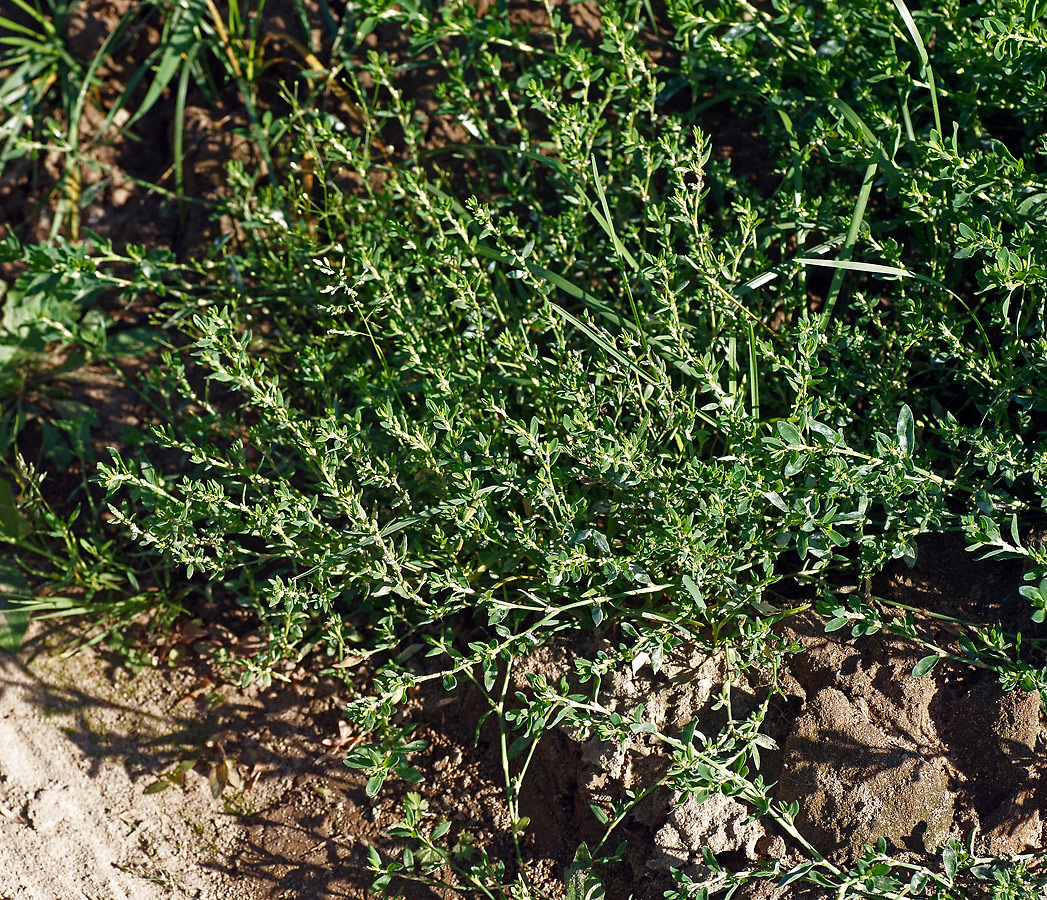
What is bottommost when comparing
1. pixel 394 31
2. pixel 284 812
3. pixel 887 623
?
pixel 284 812

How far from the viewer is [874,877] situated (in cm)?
192

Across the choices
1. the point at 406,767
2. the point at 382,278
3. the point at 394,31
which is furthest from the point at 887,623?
the point at 394,31

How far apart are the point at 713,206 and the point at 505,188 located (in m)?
0.68

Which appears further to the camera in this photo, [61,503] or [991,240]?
[61,503]

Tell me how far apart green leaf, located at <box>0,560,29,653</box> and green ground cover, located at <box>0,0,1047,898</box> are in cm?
1

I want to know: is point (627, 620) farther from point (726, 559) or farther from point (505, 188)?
point (505, 188)

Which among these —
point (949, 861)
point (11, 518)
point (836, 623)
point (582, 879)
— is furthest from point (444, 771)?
point (11, 518)

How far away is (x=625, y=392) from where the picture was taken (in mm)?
2182

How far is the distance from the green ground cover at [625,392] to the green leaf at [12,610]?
0.01m

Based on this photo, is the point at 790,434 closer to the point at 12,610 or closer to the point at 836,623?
the point at 836,623

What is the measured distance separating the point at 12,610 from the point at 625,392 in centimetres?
205

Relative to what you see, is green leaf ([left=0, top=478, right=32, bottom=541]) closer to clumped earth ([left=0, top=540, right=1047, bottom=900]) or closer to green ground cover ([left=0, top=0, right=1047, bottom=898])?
green ground cover ([left=0, top=0, right=1047, bottom=898])

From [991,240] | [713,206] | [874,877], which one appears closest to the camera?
[874,877]

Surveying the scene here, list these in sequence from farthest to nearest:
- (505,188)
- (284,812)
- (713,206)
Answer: (505,188) → (713,206) → (284,812)
